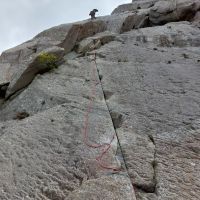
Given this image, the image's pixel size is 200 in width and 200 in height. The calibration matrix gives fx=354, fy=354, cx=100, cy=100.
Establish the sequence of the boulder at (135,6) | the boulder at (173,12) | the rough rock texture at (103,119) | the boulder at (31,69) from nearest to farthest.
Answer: the rough rock texture at (103,119), the boulder at (31,69), the boulder at (173,12), the boulder at (135,6)

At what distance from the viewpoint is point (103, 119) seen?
8430mm

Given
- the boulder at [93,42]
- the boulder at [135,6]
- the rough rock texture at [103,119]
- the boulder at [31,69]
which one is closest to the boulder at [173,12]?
the boulder at [135,6]

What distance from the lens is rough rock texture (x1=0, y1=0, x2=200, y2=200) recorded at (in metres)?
6.53

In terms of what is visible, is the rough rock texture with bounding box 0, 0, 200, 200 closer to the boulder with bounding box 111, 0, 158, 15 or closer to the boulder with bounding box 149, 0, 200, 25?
the boulder with bounding box 149, 0, 200, 25

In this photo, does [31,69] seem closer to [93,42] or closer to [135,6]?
[93,42]

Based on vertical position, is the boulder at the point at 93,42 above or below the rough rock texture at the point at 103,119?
above

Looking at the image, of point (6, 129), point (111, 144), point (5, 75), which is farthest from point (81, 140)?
point (5, 75)

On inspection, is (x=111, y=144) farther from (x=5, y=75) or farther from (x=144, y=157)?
(x=5, y=75)

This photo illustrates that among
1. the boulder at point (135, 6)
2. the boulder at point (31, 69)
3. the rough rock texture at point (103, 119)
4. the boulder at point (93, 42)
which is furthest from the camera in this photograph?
the boulder at point (135, 6)

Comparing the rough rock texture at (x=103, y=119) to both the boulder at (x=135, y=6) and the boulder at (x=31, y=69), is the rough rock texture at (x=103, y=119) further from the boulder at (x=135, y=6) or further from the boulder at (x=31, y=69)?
the boulder at (x=135, y=6)

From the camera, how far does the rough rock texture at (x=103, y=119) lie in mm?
6531

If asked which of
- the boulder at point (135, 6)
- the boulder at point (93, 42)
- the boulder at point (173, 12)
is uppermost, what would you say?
the boulder at point (135, 6)

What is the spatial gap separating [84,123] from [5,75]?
5.23 m

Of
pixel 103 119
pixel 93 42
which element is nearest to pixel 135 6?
pixel 93 42
